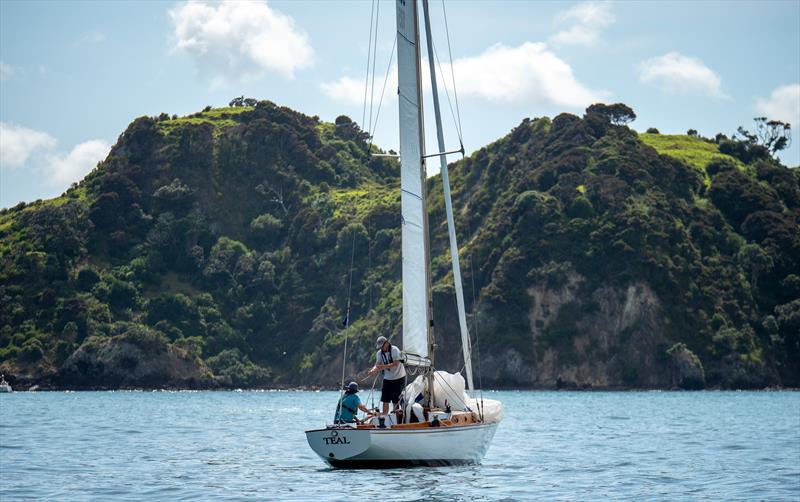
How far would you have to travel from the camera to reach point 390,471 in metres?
27.0

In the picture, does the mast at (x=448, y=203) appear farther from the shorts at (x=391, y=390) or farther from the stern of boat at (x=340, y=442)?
the stern of boat at (x=340, y=442)

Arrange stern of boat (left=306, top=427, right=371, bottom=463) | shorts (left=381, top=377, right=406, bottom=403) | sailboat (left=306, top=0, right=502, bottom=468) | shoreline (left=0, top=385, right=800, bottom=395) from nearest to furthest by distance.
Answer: stern of boat (left=306, top=427, right=371, bottom=463)
sailboat (left=306, top=0, right=502, bottom=468)
shorts (left=381, top=377, right=406, bottom=403)
shoreline (left=0, top=385, right=800, bottom=395)

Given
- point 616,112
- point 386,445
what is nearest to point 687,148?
point 616,112

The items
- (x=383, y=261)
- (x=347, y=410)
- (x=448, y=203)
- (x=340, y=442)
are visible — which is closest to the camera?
(x=340, y=442)

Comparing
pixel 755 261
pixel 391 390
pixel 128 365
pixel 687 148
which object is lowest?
pixel 391 390

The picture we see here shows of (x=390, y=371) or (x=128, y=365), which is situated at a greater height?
(x=128, y=365)

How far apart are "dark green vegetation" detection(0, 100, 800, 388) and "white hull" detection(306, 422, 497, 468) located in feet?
306

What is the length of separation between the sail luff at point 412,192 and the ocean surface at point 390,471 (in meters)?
3.73

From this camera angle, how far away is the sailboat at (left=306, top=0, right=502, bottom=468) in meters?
25.7

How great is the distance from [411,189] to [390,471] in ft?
24.1

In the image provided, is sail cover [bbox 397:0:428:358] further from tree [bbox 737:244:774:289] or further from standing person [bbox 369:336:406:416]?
tree [bbox 737:244:774:289]

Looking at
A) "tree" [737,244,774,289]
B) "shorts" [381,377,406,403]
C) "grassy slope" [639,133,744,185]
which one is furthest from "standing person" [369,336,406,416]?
"grassy slope" [639,133,744,185]

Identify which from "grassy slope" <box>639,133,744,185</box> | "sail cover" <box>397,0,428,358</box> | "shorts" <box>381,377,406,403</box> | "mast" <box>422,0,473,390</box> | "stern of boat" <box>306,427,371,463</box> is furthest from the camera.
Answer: "grassy slope" <box>639,133,744,185</box>

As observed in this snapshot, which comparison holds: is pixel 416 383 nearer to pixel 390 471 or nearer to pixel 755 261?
pixel 390 471
